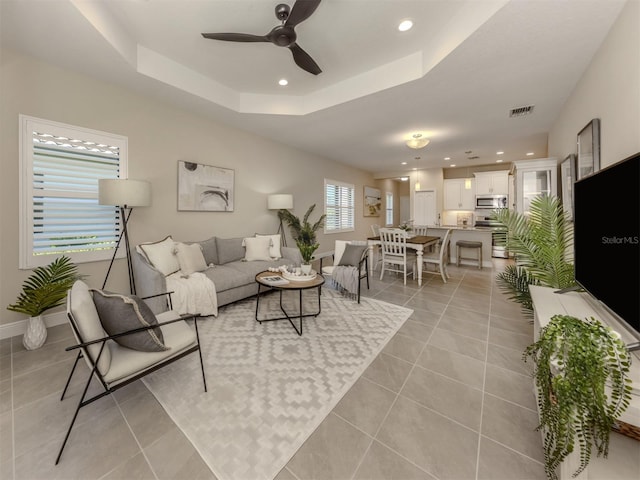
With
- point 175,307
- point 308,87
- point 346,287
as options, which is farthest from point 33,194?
point 346,287

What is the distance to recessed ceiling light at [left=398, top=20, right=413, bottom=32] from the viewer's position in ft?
7.73

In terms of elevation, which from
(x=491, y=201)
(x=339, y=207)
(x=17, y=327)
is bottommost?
(x=17, y=327)

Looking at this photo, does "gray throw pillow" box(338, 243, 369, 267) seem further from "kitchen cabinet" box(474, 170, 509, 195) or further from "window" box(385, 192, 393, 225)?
"window" box(385, 192, 393, 225)

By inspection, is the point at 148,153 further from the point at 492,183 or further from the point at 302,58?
the point at 492,183

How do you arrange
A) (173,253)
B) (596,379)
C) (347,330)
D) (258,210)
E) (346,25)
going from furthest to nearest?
(258,210) → (173,253) → (347,330) → (346,25) → (596,379)

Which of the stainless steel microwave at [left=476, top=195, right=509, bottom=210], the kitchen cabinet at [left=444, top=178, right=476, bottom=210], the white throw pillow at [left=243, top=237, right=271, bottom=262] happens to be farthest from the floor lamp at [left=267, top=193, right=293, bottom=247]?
the stainless steel microwave at [left=476, top=195, right=509, bottom=210]

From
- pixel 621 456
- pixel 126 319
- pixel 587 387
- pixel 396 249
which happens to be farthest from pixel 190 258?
pixel 621 456

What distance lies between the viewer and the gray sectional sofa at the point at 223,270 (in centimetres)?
270

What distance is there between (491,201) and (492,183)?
0.52m

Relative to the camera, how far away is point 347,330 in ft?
9.00

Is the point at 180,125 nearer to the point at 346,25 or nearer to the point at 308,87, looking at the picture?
the point at 308,87

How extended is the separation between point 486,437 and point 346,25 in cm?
350

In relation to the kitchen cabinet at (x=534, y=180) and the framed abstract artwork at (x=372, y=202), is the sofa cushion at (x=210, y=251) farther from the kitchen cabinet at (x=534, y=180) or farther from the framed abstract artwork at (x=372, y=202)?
the framed abstract artwork at (x=372, y=202)

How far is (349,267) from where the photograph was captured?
3.82 metres
